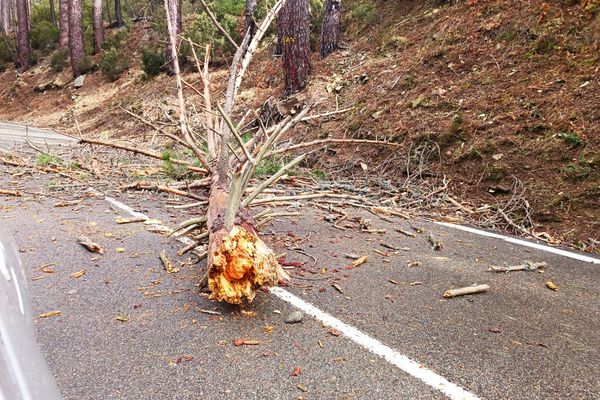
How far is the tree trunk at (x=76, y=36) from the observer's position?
17891mm

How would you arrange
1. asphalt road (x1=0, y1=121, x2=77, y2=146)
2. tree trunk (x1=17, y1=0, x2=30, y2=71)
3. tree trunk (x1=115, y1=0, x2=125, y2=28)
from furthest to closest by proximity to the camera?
tree trunk (x1=115, y1=0, x2=125, y2=28)
tree trunk (x1=17, y1=0, x2=30, y2=71)
asphalt road (x1=0, y1=121, x2=77, y2=146)

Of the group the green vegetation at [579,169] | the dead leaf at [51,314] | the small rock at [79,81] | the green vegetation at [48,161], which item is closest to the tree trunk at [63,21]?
the small rock at [79,81]

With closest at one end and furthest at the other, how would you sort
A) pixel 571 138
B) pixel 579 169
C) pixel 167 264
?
pixel 167 264
pixel 579 169
pixel 571 138

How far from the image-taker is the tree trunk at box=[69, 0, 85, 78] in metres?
17.9

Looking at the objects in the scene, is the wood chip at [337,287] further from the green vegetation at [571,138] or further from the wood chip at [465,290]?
the green vegetation at [571,138]

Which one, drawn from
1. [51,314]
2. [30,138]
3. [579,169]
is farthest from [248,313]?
[30,138]

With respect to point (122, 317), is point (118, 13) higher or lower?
higher

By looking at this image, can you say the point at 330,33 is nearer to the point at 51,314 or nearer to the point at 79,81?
the point at 51,314

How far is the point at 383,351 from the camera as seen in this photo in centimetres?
213

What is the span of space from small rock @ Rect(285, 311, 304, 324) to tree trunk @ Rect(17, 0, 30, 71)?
25.2 metres

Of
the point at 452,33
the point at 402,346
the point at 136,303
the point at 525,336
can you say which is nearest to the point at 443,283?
the point at 525,336

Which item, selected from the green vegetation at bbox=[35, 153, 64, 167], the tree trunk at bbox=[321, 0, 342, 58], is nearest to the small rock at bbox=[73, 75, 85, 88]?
the tree trunk at bbox=[321, 0, 342, 58]

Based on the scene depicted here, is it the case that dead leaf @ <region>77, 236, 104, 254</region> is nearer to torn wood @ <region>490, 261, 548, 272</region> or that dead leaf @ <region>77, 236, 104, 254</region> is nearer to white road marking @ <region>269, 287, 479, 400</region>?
white road marking @ <region>269, 287, 479, 400</region>

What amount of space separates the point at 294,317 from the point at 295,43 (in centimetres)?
832
